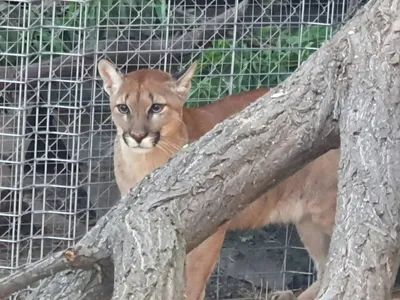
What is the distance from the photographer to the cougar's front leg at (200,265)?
4992mm

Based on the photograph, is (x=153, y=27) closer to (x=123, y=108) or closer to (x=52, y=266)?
(x=123, y=108)

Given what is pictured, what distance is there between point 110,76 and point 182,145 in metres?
0.51

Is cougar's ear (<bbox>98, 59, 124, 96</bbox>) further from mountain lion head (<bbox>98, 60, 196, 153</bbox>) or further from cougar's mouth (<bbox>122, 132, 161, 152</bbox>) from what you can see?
cougar's mouth (<bbox>122, 132, 161, 152</bbox>)

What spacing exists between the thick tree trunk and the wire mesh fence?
95.6 inches

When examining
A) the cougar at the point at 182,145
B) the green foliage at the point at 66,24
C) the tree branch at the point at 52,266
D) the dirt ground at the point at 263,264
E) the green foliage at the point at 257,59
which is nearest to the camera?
the tree branch at the point at 52,266

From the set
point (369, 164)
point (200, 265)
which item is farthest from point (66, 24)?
point (369, 164)

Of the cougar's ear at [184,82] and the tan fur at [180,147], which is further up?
the cougar's ear at [184,82]

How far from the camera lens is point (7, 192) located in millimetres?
5664

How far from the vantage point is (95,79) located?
5414mm

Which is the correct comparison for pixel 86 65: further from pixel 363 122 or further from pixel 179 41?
pixel 363 122

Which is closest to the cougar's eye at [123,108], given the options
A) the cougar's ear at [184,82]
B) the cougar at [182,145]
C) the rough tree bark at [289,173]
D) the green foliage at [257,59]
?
the cougar at [182,145]

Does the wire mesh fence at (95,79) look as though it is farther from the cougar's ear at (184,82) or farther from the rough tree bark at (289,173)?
the rough tree bark at (289,173)

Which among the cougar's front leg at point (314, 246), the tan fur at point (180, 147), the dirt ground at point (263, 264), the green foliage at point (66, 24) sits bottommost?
the dirt ground at point (263, 264)

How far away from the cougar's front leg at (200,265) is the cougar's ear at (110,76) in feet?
2.96
